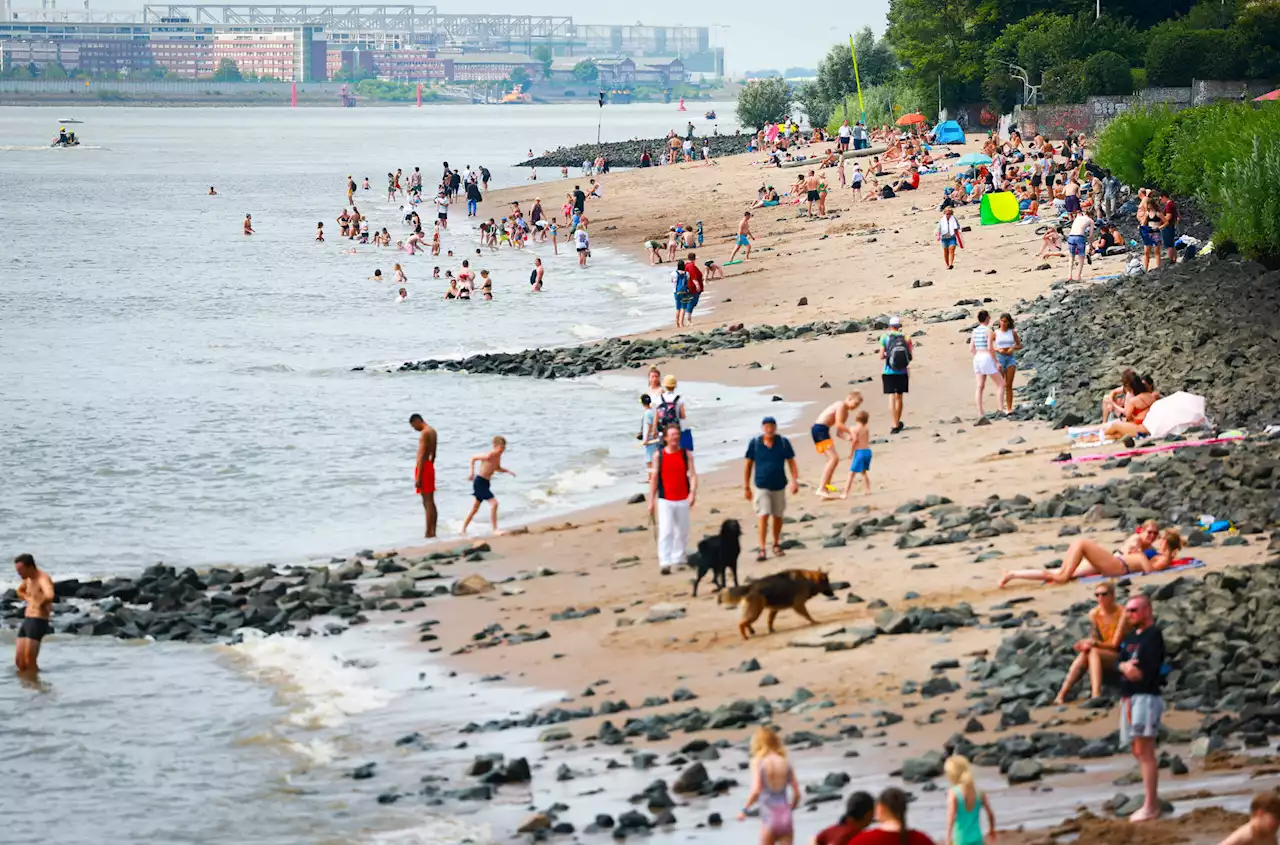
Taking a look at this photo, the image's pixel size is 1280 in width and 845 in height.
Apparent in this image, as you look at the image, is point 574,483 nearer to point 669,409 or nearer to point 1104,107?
point 669,409

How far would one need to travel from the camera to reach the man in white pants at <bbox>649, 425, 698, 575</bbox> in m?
17.3

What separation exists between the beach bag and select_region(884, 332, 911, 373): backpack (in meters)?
4.90

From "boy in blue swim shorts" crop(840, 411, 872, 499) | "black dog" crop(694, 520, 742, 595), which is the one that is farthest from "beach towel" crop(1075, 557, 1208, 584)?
"boy in blue swim shorts" crop(840, 411, 872, 499)

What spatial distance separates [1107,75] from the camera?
7119 cm

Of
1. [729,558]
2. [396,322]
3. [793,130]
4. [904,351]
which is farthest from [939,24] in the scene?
[729,558]

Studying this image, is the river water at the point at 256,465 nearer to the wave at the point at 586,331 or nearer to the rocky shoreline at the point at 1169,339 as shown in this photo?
the wave at the point at 586,331

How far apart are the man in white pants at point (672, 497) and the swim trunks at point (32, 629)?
19.8 ft

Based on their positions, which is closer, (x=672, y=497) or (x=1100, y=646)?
(x=1100, y=646)

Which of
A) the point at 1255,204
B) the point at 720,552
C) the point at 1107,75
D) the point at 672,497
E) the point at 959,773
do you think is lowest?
the point at 720,552

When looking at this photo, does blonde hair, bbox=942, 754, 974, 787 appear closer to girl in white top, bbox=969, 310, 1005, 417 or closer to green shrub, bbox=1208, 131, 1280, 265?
girl in white top, bbox=969, 310, 1005, 417

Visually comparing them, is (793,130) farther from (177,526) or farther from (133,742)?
(133,742)

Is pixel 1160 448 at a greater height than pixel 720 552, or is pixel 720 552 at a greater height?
Answer: pixel 1160 448

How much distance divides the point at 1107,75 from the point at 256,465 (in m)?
51.5

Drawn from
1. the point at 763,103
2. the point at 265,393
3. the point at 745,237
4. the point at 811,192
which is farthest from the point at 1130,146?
the point at 763,103
